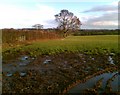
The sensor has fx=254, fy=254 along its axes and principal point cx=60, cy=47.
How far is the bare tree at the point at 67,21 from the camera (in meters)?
87.2

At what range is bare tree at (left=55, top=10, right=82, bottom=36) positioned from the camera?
8722 centimetres

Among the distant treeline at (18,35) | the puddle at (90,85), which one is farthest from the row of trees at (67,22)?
the puddle at (90,85)

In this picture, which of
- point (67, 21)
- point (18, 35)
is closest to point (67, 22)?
point (67, 21)

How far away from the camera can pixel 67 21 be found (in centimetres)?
8750

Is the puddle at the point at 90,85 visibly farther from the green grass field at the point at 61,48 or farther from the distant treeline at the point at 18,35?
the distant treeline at the point at 18,35

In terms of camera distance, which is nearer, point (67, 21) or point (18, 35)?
point (18, 35)

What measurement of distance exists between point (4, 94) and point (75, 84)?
146 inches

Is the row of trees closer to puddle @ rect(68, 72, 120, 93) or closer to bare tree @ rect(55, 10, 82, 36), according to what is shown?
bare tree @ rect(55, 10, 82, 36)

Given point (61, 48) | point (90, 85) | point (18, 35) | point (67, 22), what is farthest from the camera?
point (67, 22)

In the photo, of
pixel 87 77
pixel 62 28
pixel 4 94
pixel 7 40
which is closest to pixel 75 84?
pixel 87 77

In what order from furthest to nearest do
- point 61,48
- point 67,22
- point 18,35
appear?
point 67,22 → point 18,35 → point 61,48

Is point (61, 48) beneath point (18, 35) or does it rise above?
beneath

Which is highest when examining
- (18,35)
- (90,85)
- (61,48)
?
(90,85)

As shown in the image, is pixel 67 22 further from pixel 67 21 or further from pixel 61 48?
pixel 61 48
